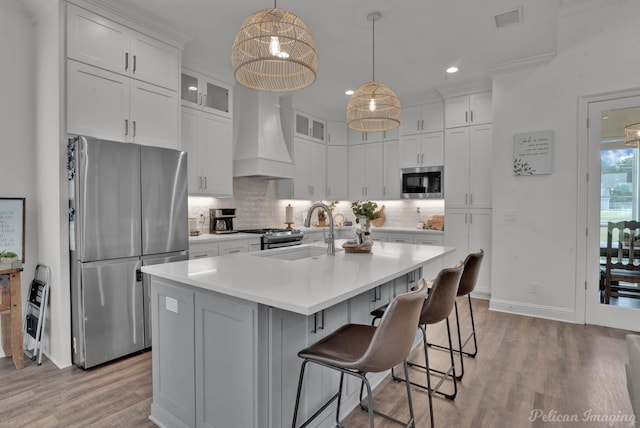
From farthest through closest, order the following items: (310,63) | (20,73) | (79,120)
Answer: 1. (20,73)
2. (79,120)
3. (310,63)

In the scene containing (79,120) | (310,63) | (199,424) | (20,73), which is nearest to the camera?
(199,424)

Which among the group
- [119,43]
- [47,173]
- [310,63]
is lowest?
[47,173]

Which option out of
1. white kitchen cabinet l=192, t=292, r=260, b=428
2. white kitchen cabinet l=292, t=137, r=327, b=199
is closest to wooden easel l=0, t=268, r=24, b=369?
white kitchen cabinet l=192, t=292, r=260, b=428

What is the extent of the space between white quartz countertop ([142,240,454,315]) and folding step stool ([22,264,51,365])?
5.06 feet

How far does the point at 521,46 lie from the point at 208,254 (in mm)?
4045

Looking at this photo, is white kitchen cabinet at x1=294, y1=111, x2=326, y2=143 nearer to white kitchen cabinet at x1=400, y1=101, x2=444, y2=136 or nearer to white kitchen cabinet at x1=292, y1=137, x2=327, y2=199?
white kitchen cabinet at x1=292, y1=137, x2=327, y2=199

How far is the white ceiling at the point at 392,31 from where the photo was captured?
293 cm

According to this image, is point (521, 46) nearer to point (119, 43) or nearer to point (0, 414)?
point (119, 43)

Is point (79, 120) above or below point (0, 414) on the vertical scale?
above

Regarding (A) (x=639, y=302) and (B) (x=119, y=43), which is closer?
(B) (x=119, y=43)

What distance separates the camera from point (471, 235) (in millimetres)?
4820

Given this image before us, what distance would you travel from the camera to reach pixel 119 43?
2971 mm

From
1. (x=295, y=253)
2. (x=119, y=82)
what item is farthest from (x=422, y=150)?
(x=119, y=82)

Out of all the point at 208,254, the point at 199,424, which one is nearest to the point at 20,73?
the point at 208,254
